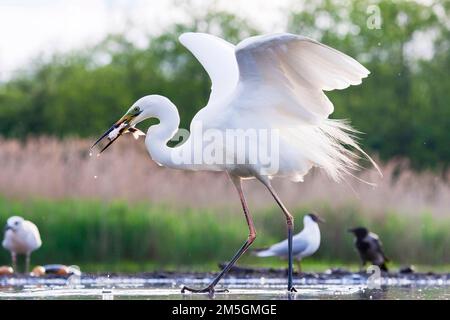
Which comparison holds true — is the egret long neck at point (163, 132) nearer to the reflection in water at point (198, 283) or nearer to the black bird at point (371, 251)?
the reflection in water at point (198, 283)

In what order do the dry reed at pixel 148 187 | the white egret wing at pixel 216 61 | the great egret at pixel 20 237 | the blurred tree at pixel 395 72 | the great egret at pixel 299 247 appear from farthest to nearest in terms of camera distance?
1. the blurred tree at pixel 395 72
2. the dry reed at pixel 148 187
3. the great egret at pixel 20 237
4. the great egret at pixel 299 247
5. the white egret wing at pixel 216 61

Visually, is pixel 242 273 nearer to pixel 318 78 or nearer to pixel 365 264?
pixel 365 264

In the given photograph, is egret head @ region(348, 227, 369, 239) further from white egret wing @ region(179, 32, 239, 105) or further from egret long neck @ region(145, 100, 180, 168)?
egret long neck @ region(145, 100, 180, 168)

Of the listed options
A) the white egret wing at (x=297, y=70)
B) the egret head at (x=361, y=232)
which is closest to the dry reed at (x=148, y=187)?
the egret head at (x=361, y=232)

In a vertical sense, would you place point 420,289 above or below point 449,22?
below

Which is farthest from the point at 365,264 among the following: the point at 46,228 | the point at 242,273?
the point at 46,228

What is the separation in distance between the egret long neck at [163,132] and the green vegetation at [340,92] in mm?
18767

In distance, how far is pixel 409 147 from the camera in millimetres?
27203

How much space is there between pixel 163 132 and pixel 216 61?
124cm

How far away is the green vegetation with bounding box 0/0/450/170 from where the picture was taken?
2784 cm

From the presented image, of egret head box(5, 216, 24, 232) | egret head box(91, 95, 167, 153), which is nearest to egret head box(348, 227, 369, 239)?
egret head box(5, 216, 24, 232)

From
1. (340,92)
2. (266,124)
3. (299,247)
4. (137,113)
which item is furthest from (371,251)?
(340,92)

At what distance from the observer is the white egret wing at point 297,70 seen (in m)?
7.86
